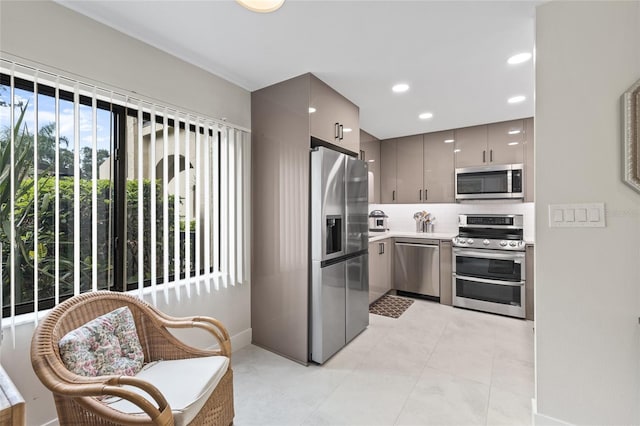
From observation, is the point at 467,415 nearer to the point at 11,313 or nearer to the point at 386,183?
the point at 11,313

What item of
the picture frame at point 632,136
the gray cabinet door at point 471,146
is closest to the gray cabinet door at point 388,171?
the gray cabinet door at point 471,146

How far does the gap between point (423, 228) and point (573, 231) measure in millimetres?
3203

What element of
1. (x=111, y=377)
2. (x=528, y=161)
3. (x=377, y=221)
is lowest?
(x=111, y=377)

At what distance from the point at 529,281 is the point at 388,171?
7.79 feet

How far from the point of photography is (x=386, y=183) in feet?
15.6

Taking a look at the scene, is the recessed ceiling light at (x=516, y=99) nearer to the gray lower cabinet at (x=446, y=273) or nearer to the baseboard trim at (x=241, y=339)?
the gray lower cabinet at (x=446, y=273)

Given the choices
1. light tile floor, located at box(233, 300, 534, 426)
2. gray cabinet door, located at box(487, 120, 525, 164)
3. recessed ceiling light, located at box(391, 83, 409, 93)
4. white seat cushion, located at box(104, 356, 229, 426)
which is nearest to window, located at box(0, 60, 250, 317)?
white seat cushion, located at box(104, 356, 229, 426)

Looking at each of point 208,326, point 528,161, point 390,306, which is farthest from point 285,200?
point 528,161

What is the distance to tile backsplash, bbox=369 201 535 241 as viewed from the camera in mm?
4066

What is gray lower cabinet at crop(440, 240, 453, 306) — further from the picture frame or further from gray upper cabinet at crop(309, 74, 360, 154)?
the picture frame

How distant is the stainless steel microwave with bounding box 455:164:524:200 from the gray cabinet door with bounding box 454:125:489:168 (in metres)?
0.11

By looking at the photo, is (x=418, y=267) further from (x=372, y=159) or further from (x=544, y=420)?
(x=544, y=420)

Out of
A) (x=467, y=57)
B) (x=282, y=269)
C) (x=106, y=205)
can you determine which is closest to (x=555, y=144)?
(x=467, y=57)

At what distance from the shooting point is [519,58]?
2.27m
